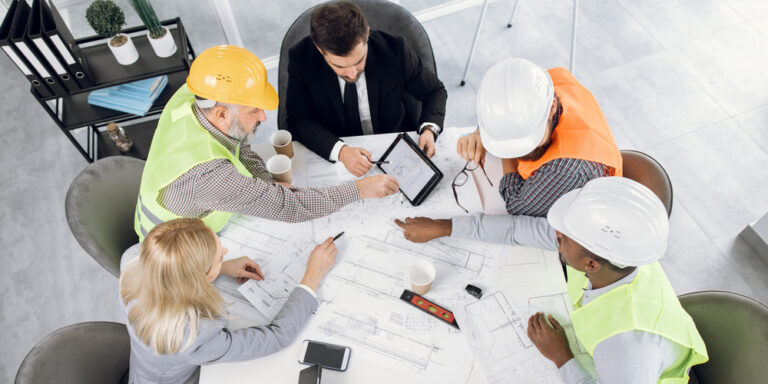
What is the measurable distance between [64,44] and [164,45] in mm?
492

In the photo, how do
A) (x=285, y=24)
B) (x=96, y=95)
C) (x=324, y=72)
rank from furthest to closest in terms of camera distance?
(x=285, y=24), (x=96, y=95), (x=324, y=72)

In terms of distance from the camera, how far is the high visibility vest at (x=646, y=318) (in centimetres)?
126

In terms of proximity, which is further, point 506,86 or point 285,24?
point 285,24

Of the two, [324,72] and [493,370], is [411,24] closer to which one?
[324,72]

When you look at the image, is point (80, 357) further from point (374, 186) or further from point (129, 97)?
point (129, 97)

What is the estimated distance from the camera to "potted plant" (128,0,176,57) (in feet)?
7.94

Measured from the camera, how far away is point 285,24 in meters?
3.58

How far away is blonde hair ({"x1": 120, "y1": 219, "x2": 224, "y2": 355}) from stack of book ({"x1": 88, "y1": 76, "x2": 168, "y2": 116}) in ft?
5.75

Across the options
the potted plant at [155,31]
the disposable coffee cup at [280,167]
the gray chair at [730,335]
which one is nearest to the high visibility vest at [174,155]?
the disposable coffee cup at [280,167]

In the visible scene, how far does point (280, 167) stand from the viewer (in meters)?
1.86

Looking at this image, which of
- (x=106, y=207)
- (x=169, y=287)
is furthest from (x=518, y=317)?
(x=106, y=207)

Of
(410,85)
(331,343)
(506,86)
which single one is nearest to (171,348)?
(331,343)

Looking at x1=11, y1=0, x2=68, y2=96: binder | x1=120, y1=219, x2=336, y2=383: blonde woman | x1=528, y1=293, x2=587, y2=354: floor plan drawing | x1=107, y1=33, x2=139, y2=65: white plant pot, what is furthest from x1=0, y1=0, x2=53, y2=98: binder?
x1=528, y1=293, x2=587, y2=354: floor plan drawing

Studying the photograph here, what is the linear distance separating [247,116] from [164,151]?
33 cm
